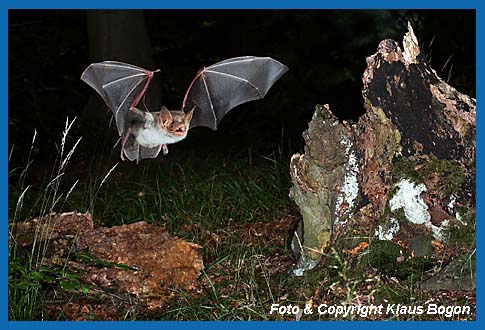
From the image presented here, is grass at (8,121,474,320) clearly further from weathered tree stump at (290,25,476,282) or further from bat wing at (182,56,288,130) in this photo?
bat wing at (182,56,288,130)

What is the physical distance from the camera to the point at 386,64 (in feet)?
9.78

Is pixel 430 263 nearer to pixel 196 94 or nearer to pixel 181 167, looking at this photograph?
pixel 196 94

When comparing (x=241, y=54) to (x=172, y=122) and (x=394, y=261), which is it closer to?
(x=394, y=261)

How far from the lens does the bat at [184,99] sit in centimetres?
249

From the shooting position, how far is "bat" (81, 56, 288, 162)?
2.49 meters

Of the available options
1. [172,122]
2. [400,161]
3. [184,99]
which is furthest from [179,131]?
[400,161]

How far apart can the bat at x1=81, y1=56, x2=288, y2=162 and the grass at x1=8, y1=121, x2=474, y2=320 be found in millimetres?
257

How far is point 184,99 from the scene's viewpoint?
281cm

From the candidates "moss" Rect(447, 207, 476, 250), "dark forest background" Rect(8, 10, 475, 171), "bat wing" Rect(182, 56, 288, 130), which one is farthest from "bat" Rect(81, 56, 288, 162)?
"dark forest background" Rect(8, 10, 475, 171)

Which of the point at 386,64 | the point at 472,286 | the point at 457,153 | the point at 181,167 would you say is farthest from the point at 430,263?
the point at 181,167

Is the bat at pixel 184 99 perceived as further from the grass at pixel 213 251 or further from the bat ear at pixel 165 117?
the grass at pixel 213 251

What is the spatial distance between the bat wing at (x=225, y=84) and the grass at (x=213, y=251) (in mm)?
462

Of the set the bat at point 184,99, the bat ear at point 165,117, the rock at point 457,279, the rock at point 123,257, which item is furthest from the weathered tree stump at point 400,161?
the bat ear at point 165,117

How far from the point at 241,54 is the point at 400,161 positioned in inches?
142
